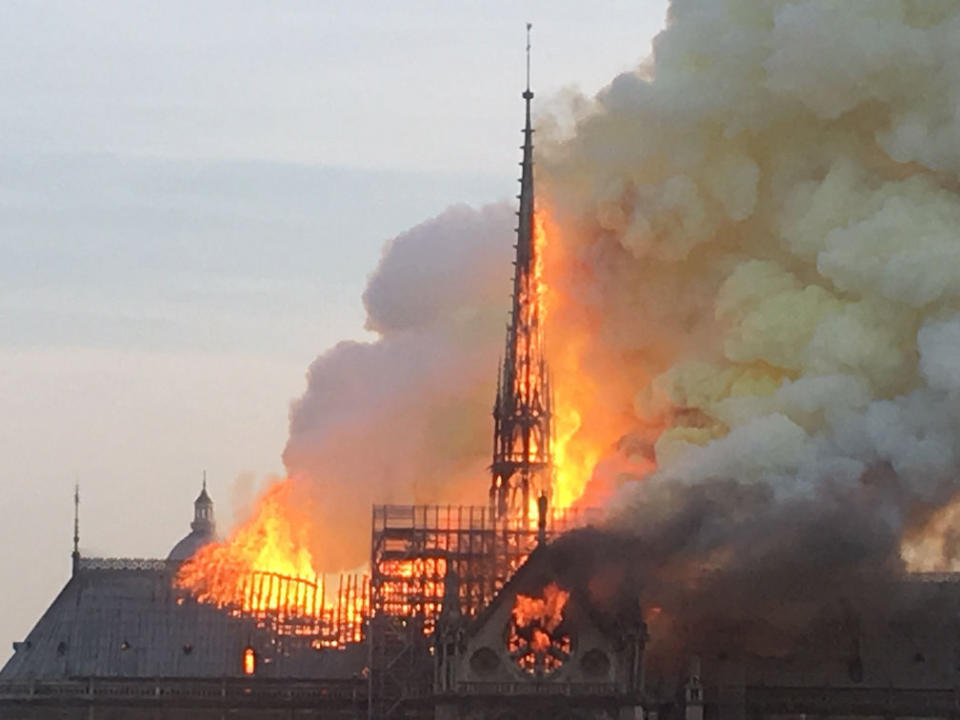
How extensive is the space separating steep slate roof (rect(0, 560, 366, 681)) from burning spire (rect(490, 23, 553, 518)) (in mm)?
12266

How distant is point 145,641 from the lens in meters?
161

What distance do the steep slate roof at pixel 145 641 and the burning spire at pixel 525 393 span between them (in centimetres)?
1227

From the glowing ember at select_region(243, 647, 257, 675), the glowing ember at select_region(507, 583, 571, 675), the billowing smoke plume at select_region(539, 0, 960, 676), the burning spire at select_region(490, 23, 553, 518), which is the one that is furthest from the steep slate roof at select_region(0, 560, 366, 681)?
the billowing smoke plume at select_region(539, 0, 960, 676)

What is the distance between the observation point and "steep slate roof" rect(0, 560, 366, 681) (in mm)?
159250

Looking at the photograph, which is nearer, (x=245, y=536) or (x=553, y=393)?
(x=553, y=393)

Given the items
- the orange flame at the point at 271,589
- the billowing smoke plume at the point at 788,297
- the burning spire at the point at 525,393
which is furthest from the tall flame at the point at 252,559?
the billowing smoke plume at the point at 788,297

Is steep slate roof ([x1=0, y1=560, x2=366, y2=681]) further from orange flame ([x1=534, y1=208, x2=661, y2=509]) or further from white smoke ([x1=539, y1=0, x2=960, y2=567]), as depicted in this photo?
white smoke ([x1=539, y1=0, x2=960, y2=567])

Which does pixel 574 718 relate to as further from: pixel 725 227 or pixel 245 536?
pixel 245 536

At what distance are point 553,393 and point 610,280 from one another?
9948mm

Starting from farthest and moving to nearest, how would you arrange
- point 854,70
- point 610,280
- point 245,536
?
point 245,536 → point 610,280 → point 854,70

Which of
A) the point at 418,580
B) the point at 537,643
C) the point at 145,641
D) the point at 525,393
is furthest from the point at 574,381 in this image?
the point at 145,641

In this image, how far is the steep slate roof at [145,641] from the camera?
159 metres

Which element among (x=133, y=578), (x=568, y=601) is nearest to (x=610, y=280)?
(x=568, y=601)

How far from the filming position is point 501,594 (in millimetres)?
141750
